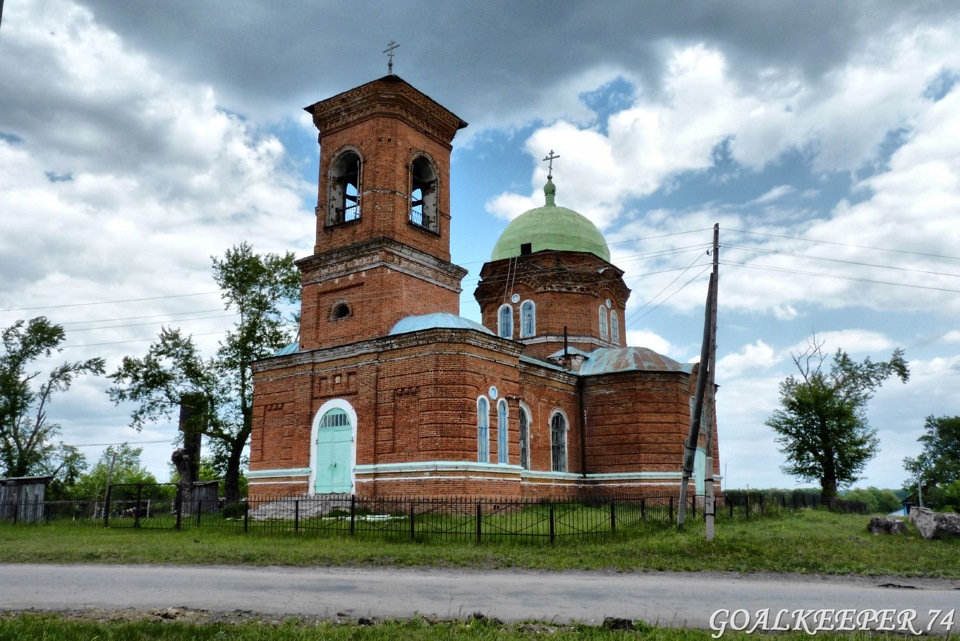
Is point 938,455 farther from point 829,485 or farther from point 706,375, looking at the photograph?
point 706,375

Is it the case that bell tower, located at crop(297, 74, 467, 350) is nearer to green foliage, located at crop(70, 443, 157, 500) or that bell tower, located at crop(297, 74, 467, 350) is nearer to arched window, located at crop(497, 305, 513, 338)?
arched window, located at crop(497, 305, 513, 338)

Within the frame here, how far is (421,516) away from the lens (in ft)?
56.2

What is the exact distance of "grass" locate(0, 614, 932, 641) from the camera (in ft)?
20.3

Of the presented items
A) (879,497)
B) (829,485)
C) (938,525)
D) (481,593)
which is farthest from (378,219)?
(879,497)

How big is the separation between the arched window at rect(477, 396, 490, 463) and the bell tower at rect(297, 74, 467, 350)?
12.2 ft

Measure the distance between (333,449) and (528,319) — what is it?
1262 cm

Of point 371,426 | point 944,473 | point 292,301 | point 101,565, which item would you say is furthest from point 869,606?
point 944,473

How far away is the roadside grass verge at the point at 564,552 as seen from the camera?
38.7ft

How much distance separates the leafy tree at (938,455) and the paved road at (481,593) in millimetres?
50973

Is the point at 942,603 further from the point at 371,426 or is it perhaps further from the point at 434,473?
the point at 371,426

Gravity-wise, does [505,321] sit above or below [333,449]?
above

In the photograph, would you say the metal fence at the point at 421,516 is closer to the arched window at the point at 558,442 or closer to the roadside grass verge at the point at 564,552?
the roadside grass verge at the point at 564,552

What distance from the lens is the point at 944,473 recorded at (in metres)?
53.1

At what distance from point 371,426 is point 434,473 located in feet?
8.47
